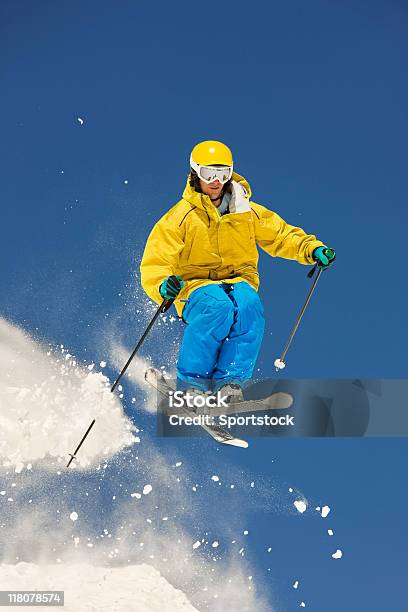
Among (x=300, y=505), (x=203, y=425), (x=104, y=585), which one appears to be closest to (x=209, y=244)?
(x=203, y=425)

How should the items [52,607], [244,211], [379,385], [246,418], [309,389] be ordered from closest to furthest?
[244,211] < [246,418] < [309,389] < [379,385] < [52,607]

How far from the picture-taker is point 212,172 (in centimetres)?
356

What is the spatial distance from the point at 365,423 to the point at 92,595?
6.80ft

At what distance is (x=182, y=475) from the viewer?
497 centimetres

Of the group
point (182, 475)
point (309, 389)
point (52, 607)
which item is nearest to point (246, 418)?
point (309, 389)

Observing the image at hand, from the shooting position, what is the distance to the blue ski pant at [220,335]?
3.60 meters

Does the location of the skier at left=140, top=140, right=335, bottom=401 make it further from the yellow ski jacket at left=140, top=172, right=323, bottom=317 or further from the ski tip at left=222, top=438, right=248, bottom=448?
the ski tip at left=222, top=438, right=248, bottom=448

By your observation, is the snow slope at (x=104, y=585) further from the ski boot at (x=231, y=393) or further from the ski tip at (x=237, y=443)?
the ski boot at (x=231, y=393)

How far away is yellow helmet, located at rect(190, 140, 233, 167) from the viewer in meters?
3.54

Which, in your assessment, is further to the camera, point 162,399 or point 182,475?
point 182,475

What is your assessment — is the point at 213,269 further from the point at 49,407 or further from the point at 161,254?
the point at 49,407

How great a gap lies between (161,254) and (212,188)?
0.36 metres

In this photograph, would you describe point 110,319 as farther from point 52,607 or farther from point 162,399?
point 52,607

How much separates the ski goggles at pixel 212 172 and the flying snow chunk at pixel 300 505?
88.2 inches
